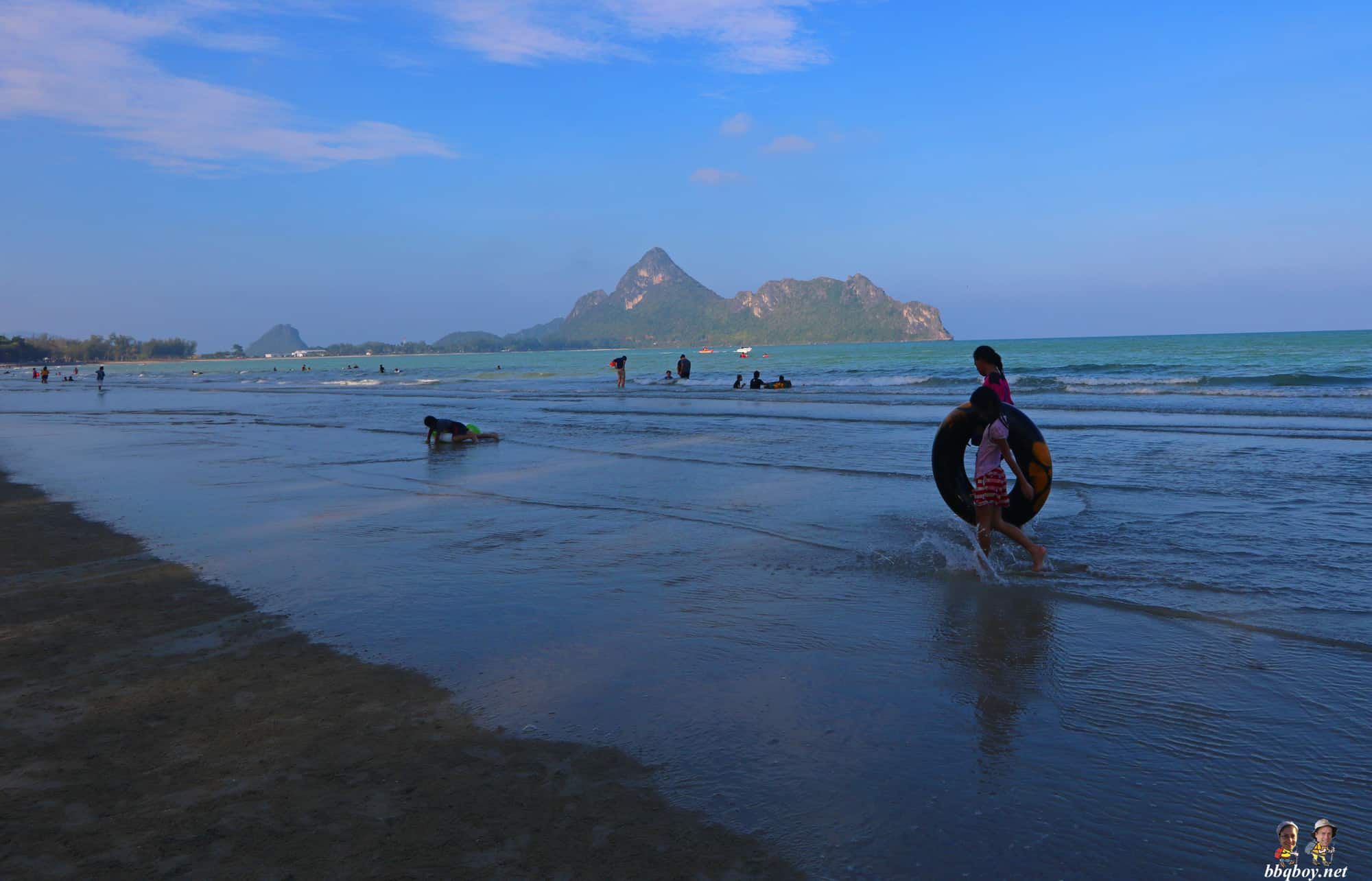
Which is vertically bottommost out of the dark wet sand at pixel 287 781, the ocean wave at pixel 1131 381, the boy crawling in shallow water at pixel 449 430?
the dark wet sand at pixel 287 781

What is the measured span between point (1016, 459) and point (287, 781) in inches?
262

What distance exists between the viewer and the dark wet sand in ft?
9.16

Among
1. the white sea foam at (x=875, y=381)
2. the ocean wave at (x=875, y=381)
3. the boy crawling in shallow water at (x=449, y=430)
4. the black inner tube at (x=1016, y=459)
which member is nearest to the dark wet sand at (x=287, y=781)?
the black inner tube at (x=1016, y=459)

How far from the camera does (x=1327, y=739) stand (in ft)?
12.0

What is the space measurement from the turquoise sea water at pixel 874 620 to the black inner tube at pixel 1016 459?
43cm

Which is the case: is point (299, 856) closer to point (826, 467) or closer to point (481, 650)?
point (481, 650)

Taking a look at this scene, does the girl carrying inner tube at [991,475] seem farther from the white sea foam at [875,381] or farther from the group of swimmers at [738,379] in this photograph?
the white sea foam at [875,381]

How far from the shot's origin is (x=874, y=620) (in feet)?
18.0

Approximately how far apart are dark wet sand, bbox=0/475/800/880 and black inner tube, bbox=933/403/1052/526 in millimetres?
4997

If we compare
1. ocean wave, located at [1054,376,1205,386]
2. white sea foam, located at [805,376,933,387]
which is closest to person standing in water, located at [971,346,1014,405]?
ocean wave, located at [1054,376,1205,386]

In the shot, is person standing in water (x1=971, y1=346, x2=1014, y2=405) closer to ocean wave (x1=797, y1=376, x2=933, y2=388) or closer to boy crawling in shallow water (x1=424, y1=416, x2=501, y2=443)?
boy crawling in shallow water (x1=424, y1=416, x2=501, y2=443)

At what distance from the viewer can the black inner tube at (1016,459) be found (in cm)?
732

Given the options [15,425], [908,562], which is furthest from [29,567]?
[15,425]

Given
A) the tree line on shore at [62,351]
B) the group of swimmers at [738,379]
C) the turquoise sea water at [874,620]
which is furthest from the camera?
the tree line on shore at [62,351]
